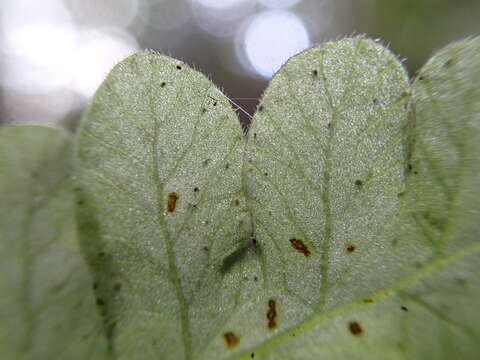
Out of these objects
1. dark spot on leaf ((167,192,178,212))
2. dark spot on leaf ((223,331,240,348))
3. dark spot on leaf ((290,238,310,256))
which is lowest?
dark spot on leaf ((223,331,240,348))

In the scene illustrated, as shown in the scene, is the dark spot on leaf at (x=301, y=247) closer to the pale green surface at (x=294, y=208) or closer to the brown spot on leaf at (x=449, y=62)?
the pale green surface at (x=294, y=208)

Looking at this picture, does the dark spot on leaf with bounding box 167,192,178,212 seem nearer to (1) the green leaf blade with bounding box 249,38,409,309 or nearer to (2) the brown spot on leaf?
(1) the green leaf blade with bounding box 249,38,409,309

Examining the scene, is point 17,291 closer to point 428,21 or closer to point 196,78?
point 196,78

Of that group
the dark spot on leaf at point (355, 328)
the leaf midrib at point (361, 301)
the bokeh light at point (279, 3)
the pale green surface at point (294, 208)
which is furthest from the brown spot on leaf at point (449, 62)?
the bokeh light at point (279, 3)

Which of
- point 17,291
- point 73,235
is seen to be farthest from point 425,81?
point 17,291

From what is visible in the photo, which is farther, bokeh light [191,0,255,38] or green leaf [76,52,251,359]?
bokeh light [191,0,255,38]

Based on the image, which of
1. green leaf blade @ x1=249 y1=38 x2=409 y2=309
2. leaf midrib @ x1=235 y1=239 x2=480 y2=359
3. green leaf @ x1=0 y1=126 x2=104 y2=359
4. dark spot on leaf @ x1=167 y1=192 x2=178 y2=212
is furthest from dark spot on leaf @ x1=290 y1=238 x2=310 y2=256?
green leaf @ x1=0 y1=126 x2=104 y2=359
